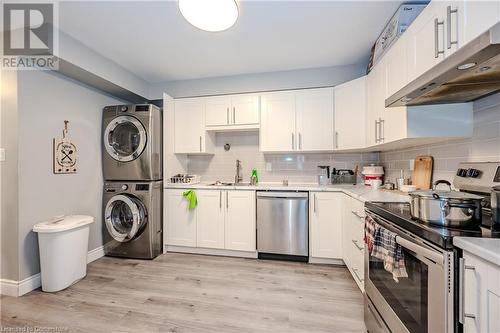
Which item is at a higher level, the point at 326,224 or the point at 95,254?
the point at 326,224

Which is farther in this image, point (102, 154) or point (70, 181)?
point (102, 154)

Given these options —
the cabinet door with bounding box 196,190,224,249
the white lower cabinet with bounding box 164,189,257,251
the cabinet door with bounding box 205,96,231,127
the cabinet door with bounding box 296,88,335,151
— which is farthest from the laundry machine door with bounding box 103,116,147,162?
the cabinet door with bounding box 296,88,335,151

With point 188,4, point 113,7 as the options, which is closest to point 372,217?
point 188,4

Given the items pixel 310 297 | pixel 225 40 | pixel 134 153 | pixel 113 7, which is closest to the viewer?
pixel 113 7

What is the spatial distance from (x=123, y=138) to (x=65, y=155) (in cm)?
67

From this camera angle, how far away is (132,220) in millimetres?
3029

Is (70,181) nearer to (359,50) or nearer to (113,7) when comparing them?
(113,7)

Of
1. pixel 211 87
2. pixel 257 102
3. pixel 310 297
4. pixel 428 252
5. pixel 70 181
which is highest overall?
pixel 211 87

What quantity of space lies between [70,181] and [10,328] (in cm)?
144

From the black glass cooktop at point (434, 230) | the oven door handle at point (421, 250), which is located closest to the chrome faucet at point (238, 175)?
the black glass cooktop at point (434, 230)

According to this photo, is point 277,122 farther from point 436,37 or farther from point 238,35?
point 436,37

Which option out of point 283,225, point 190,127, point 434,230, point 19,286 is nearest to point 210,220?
point 283,225

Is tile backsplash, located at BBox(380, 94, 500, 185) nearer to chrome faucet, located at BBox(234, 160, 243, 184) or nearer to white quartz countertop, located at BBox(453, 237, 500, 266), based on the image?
white quartz countertop, located at BBox(453, 237, 500, 266)

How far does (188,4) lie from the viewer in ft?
4.47
